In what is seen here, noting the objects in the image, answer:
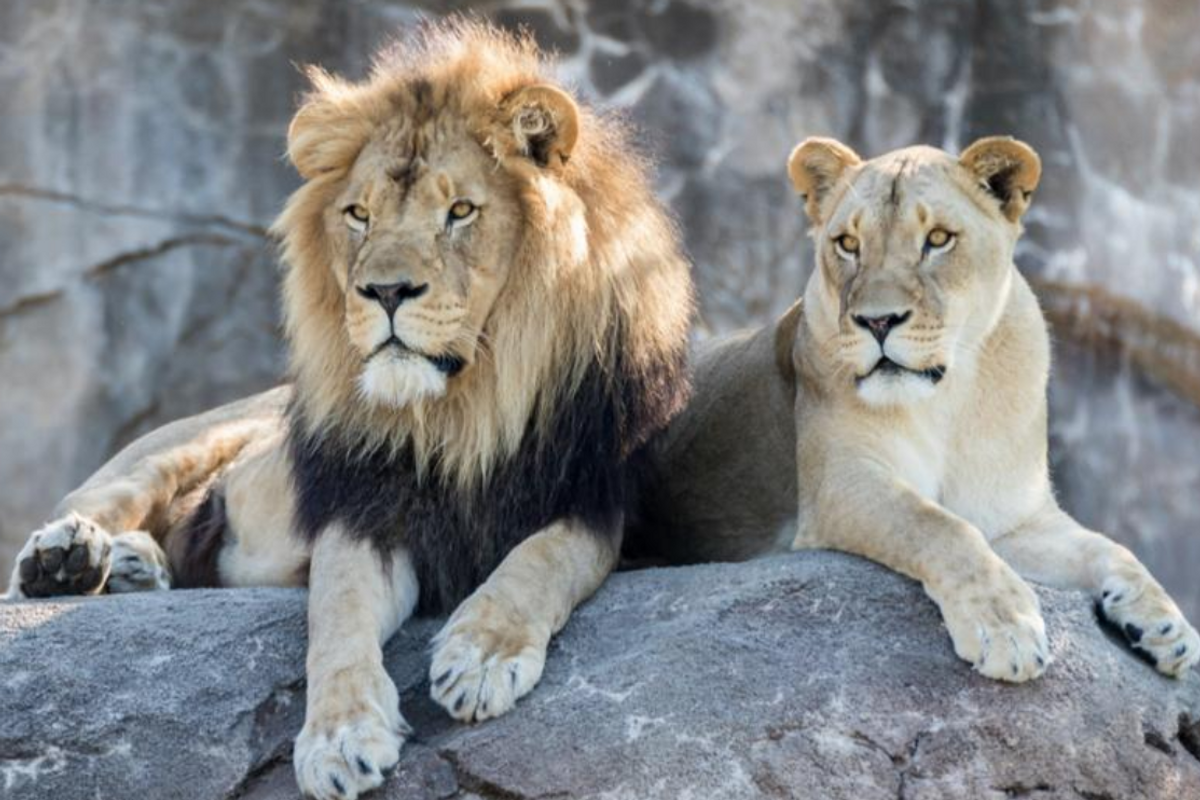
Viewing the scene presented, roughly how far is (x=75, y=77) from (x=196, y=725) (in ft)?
13.8

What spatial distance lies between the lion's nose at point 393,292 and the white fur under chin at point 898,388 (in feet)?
3.07

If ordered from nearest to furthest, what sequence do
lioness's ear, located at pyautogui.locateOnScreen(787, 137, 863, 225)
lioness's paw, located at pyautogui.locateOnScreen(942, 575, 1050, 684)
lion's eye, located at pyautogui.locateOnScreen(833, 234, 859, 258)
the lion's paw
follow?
lioness's paw, located at pyautogui.locateOnScreen(942, 575, 1050, 684), lion's eye, located at pyautogui.locateOnScreen(833, 234, 859, 258), lioness's ear, located at pyautogui.locateOnScreen(787, 137, 863, 225), the lion's paw

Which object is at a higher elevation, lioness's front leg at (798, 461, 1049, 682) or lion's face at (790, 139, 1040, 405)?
lion's face at (790, 139, 1040, 405)

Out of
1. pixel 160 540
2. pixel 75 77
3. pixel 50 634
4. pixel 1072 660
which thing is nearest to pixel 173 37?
pixel 75 77

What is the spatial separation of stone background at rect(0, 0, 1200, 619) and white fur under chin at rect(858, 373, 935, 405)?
332 centimetres

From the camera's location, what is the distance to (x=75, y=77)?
313 inches

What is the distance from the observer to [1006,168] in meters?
4.74

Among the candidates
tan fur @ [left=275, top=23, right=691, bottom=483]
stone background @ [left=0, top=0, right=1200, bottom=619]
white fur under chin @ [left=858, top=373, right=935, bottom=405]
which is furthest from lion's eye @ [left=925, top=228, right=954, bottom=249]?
stone background @ [left=0, top=0, right=1200, bottom=619]

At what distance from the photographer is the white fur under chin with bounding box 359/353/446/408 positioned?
4.44 metres

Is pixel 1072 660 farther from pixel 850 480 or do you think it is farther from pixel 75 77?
pixel 75 77

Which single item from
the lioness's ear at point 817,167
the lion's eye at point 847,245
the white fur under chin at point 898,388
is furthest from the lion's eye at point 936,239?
the lioness's ear at point 817,167

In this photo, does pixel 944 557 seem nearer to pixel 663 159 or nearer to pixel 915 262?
pixel 915 262

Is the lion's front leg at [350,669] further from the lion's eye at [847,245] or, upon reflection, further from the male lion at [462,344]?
the lion's eye at [847,245]

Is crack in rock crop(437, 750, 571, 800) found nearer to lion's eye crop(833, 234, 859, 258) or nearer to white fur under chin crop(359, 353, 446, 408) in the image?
white fur under chin crop(359, 353, 446, 408)
